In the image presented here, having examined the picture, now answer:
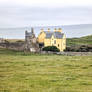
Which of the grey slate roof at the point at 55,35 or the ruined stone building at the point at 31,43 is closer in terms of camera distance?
the ruined stone building at the point at 31,43

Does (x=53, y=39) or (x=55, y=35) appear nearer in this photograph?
(x=53, y=39)

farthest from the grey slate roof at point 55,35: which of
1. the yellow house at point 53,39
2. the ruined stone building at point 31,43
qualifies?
the ruined stone building at point 31,43

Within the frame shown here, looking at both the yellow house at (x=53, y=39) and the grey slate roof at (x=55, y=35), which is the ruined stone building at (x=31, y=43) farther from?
the grey slate roof at (x=55, y=35)

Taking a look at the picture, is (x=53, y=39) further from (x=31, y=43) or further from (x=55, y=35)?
(x=31, y=43)

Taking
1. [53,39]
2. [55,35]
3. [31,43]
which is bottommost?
[31,43]

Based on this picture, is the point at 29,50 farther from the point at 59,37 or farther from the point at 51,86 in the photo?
the point at 51,86

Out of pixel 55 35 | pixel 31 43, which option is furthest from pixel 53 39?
pixel 31 43

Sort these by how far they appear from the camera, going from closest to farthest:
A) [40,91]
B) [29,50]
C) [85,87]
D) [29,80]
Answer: [40,91] < [85,87] < [29,80] < [29,50]

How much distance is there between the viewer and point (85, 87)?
2455 cm

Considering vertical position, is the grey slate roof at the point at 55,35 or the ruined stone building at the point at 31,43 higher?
the grey slate roof at the point at 55,35

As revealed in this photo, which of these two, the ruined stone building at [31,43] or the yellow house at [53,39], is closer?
the ruined stone building at [31,43]

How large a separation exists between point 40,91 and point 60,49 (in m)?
59.3

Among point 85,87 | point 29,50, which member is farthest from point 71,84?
point 29,50

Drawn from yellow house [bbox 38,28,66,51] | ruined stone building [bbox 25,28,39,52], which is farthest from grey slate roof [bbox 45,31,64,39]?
ruined stone building [bbox 25,28,39,52]
